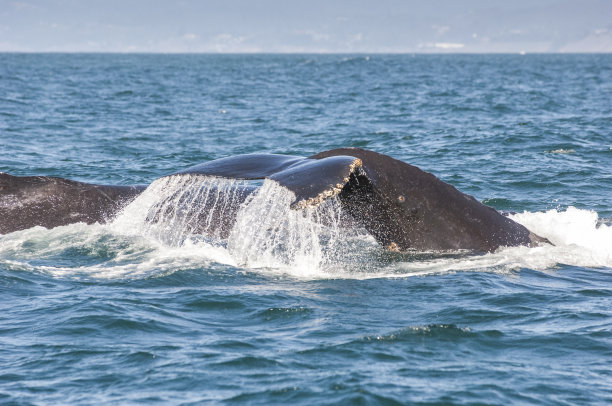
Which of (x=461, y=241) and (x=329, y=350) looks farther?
(x=461, y=241)

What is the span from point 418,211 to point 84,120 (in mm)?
20276

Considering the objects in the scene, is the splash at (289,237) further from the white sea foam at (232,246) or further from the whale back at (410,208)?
the whale back at (410,208)

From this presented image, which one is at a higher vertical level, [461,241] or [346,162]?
[346,162]

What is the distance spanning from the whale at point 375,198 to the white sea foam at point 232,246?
21 cm

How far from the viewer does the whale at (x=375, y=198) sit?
7.00 metres

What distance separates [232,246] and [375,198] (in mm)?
2106

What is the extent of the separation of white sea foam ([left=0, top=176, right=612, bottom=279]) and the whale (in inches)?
8.1

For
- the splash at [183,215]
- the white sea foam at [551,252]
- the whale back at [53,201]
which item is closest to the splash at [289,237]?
the splash at [183,215]

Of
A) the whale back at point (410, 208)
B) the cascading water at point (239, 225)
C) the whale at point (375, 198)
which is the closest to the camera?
the whale at point (375, 198)

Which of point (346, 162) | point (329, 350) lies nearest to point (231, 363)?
point (329, 350)

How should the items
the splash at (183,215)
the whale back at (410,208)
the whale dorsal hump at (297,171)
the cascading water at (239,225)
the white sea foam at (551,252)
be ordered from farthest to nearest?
the splash at (183,215), the cascading water at (239,225), the white sea foam at (551,252), the whale back at (410,208), the whale dorsal hump at (297,171)

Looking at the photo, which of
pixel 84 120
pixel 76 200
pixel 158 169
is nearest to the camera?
pixel 76 200

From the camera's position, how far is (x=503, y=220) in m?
8.62

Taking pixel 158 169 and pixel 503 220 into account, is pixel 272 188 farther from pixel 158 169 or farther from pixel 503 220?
pixel 158 169
